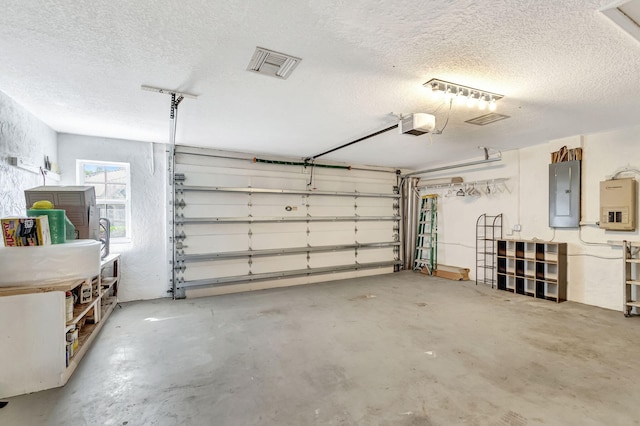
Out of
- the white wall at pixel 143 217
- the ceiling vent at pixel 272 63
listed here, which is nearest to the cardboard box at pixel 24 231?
the ceiling vent at pixel 272 63

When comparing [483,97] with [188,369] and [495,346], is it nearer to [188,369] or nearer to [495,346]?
[495,346]

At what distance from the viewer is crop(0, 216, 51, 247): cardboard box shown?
2.27 meters

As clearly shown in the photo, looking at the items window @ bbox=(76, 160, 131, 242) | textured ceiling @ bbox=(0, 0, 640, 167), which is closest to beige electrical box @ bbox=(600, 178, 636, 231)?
textured ceiling @ bbox=(0, 0, 640, 167)

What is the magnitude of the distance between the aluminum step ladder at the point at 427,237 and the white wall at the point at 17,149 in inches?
279

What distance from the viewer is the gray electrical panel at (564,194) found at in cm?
450

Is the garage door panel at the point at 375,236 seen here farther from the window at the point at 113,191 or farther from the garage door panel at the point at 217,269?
the window at the point at 113,191

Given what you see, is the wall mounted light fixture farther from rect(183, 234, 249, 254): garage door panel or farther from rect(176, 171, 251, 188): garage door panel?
rect(183, 234, 249, 254): garage door panel

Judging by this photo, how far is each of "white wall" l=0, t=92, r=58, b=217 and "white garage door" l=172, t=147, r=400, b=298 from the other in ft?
5.73

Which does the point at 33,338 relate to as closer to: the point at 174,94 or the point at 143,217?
the point at 174,94

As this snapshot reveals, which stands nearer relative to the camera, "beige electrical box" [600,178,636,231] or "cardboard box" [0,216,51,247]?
"cardboard box" [0,216,51,247]

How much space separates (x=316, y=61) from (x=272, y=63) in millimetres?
356

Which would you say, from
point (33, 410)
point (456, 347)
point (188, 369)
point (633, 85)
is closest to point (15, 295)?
point (33, 410)

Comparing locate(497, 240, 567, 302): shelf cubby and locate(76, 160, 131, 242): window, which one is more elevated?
locate(76, 160, 131, 242): window

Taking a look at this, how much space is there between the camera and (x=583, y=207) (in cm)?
449
